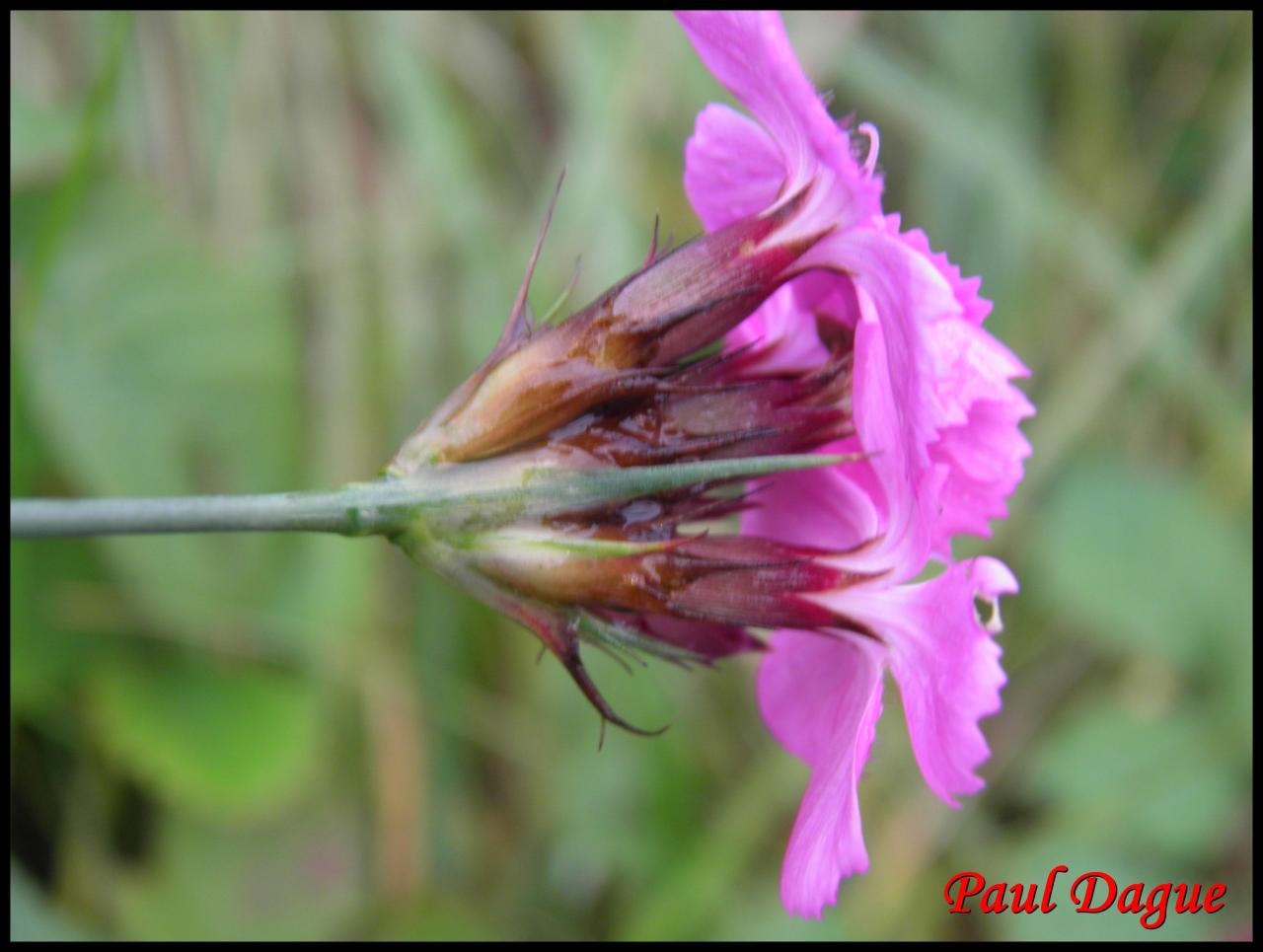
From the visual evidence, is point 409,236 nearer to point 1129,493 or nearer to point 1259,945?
point 1129,493

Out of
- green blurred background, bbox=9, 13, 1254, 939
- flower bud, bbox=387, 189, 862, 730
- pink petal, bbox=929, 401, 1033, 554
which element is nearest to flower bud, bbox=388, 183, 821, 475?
flower bud, bbox=387, 189, 862, 730

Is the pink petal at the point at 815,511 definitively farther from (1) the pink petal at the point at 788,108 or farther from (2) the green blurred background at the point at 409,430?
(2) the green blurred background at the point at 409,430

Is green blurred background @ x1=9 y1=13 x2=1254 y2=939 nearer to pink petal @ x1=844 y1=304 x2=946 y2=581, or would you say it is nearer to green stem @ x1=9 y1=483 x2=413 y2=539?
green stem @ x1=9 y1=483 x2=413 y2=539

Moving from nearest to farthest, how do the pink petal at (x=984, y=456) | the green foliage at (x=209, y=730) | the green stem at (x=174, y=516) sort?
the green stem at (x=174, y=516), the pink petal at (x=984, y=456), the green foliage at (x=209, y=730)

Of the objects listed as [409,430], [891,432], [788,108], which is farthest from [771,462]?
[409,430]

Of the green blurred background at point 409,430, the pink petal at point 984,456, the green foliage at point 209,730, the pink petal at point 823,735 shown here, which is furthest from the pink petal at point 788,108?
the green foliage at point 209,730

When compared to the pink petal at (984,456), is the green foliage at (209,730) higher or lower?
lower

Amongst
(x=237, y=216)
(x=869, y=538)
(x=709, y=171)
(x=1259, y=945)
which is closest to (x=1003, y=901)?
(x=1259, y=945)

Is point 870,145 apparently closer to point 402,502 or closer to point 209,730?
point 402,502
